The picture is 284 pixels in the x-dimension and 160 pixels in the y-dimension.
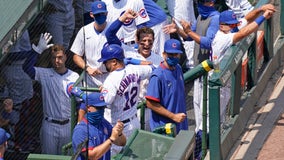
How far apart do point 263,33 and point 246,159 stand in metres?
2.32

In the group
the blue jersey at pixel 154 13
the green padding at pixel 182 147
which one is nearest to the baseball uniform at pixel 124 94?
the green padding at pixel 182 147

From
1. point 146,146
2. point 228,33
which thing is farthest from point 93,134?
point 228,33

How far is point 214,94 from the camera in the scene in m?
8.58

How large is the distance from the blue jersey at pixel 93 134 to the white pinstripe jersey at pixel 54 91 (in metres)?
1.40

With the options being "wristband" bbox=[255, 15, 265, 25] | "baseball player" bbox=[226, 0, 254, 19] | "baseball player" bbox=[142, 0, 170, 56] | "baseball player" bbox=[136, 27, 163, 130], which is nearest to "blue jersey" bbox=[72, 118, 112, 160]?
"baseball player" bbox=[136, 27, 163, 130]

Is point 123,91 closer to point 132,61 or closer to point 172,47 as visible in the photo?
point 132,61

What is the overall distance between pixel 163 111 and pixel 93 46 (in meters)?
1.34

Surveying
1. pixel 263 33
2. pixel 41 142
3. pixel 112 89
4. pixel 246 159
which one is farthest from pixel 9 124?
pixel 263 33

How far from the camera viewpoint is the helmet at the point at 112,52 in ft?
28.6

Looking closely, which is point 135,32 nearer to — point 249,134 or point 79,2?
point 79,2

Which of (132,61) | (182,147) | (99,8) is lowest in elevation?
(182,147)

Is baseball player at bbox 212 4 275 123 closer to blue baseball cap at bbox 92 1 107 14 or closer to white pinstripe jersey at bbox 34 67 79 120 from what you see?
blue baseball cap at bbox 92 1 107 14

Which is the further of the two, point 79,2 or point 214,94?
point 79,2

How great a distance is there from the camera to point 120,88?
28.7 ft
